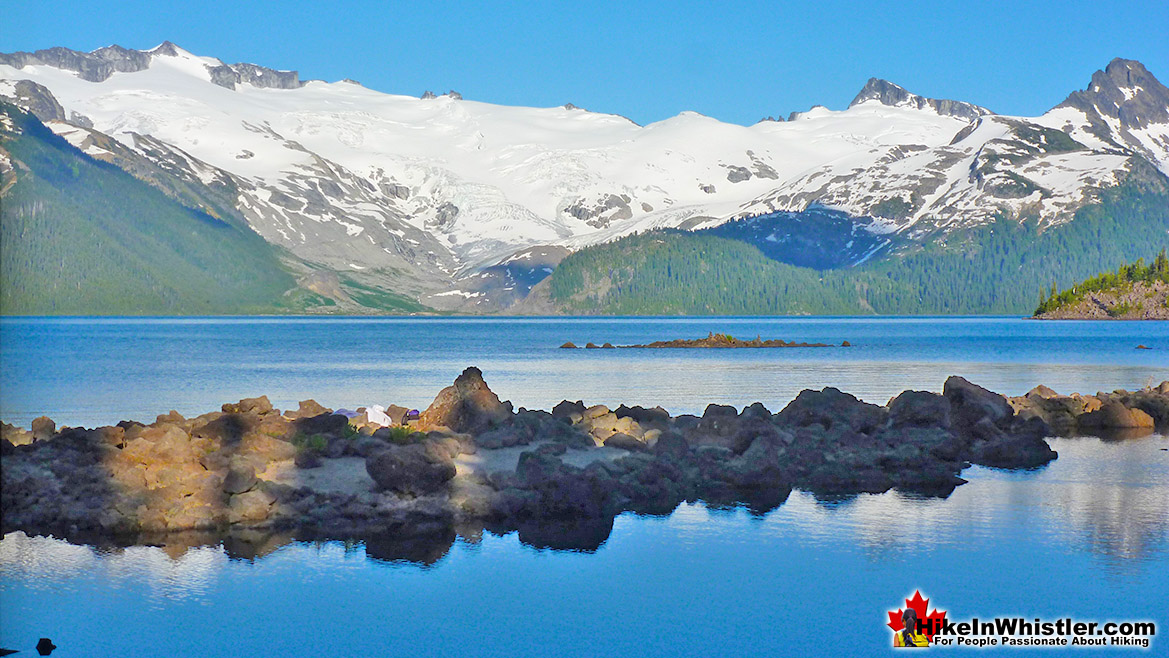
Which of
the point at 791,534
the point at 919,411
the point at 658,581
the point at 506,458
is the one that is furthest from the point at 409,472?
the point at 919,411

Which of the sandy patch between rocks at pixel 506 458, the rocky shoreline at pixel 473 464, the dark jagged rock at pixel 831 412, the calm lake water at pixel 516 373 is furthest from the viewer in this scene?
the calm lake water at pixel 516 373

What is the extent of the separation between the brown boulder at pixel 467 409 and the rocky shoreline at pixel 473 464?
0.26 feet

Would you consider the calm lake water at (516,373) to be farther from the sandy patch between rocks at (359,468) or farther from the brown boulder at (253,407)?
the sandy patch between rocks at (359,468)

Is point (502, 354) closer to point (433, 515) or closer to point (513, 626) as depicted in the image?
point (433, 515)

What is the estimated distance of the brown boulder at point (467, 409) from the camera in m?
41.1

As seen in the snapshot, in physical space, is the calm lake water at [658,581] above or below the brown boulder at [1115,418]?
below

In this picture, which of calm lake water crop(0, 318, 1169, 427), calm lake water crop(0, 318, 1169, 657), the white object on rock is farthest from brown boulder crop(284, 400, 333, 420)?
calm lake water crop(0, 318, 1169, 657)

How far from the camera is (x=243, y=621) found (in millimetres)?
21594

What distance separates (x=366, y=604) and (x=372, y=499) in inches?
311

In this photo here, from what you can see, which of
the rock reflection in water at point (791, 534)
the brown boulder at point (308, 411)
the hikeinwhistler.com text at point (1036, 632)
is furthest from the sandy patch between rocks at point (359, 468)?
the hikeinwhistler.com text at point (1036, 632)

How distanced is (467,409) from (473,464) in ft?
22.3

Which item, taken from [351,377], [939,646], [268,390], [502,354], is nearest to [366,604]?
[939,646]

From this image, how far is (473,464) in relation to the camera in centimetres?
3516

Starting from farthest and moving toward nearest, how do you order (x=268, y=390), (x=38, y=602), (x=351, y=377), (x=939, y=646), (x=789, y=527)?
(x=351, y=377) < (x=268, y=390) < (x=789, y=527) < (x=38, y=602) < (x=939, y=646)
